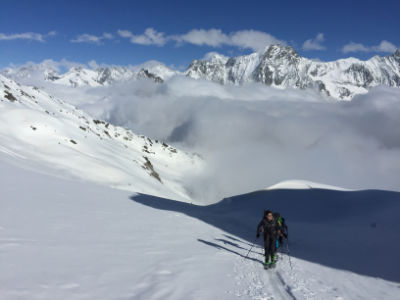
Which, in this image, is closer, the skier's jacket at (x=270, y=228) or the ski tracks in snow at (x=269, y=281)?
the ski tracks in snow at (x=269, y=281)

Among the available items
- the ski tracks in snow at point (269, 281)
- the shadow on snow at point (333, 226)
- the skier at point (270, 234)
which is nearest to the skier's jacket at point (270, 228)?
the skier at point (270, 234)

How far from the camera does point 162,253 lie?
31.9ft

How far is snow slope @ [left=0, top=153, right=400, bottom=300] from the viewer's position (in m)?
6.82

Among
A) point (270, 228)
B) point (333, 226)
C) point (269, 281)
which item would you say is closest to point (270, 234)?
point (270, 228)

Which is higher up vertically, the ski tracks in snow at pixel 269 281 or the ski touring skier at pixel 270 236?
the ski touring skier at pixel 270 236

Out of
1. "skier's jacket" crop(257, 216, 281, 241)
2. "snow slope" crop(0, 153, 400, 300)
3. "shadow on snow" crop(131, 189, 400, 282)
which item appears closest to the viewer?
"snow slope" crop(0, 153, 400, 300)

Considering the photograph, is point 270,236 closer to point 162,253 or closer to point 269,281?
point 269,281

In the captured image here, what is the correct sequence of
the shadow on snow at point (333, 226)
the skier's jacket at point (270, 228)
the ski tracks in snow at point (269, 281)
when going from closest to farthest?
the ski tracks in snow at point (269, 281) < the skier's jacket at point (270, 228) < the shadow on snow at point (333, 226)

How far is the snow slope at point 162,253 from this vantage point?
6.82 m

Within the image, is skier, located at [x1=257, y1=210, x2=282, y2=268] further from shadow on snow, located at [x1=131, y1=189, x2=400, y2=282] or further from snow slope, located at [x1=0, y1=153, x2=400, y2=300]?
shadow on snow, located at [x1=131, y1=189, x2=400, y2=282]

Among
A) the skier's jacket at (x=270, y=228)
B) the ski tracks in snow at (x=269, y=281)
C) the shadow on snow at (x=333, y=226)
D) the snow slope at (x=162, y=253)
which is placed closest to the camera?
the snow slope at (x=162, y=253)

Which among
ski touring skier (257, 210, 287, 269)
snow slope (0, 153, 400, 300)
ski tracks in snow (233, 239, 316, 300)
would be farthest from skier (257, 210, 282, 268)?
snow slope (0, 153, 400, 300)

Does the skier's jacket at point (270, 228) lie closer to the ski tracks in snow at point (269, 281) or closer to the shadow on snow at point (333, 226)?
the ski tracks in snow at point (269, 281)

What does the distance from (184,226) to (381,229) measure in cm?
1023
